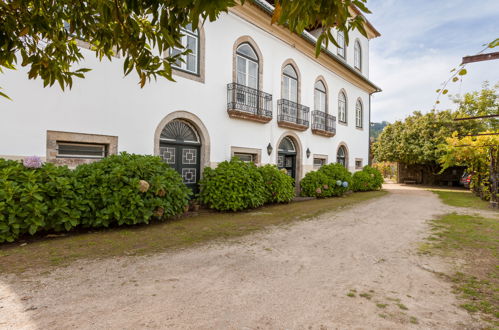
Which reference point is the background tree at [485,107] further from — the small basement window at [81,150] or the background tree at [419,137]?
the small basement window at [81,150]

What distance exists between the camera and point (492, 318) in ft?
7.89

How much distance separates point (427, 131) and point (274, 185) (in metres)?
17.6

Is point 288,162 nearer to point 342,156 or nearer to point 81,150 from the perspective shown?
point 342,156

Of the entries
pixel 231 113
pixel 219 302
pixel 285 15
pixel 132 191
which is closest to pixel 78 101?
pixel 132 191

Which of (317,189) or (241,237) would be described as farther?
(317,189)

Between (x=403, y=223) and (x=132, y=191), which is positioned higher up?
(x=132, y=191)

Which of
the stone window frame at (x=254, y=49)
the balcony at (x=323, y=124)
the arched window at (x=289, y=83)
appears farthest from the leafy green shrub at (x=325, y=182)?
the stone window frame at (x=254, y=49)

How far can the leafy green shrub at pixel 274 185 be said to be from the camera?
895 cm

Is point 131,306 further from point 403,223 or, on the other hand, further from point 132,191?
point 403,223

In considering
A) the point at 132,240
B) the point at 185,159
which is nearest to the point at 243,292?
the point at 132,240

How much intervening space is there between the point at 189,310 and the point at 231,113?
7.29m

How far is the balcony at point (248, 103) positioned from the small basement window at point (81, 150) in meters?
4.12

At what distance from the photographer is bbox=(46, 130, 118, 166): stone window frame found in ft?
18.9

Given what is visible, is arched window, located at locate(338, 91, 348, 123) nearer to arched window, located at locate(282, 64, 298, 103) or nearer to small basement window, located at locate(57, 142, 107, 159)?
arched window, located at locate(282, 64, 298, 103)
